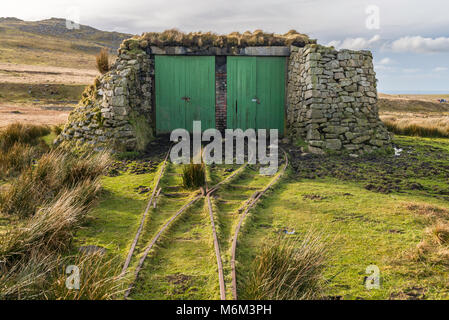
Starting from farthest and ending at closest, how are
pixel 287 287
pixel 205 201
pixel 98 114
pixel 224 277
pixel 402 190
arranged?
1. pixel 98 114
2. pixel 402 190
3. pixel 205 201
4. pixel 224 277
5. pixel 287 287

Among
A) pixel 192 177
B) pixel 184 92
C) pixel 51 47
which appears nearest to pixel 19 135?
pixel 184 92

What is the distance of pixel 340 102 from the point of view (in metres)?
10.1

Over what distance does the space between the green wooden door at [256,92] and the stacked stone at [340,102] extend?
1.76m

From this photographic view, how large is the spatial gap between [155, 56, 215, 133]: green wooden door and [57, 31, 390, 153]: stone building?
0.04 m

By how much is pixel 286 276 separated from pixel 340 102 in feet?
27.1

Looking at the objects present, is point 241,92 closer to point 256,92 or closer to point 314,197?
point 256,92

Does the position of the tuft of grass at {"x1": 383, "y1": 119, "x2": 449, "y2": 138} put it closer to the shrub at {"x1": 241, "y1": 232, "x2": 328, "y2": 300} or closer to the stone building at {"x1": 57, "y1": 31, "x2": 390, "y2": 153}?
the stone building at {"x1": 57, "y1": 31, "x2": 390, "y2": 153}

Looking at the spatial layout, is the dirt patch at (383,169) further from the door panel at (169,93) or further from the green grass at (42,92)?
the green grass at (42,92)

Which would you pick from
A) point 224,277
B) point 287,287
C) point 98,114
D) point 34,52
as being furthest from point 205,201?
point 34,52

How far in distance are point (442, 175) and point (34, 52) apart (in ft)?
239

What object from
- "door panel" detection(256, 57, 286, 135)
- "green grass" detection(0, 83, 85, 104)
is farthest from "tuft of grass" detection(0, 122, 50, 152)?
"green grass" detection(0, 83, 85, 104)

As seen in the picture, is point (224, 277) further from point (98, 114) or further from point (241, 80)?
point (241, 80)

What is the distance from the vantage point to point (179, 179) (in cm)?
720

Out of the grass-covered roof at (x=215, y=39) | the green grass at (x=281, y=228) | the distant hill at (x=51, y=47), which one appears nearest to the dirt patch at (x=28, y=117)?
the grass-covered roof at (x=215, y=39)
